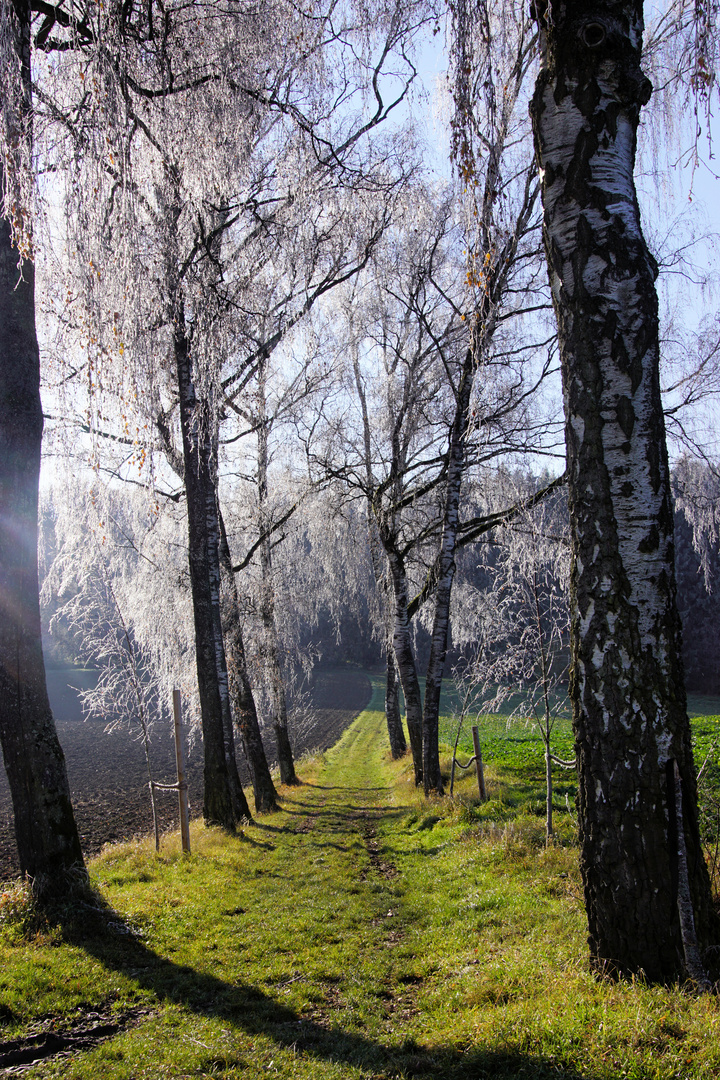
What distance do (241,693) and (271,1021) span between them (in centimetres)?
768

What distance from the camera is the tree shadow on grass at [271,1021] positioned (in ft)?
8.45

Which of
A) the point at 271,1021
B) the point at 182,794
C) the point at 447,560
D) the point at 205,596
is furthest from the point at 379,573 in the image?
the point at 271,1021

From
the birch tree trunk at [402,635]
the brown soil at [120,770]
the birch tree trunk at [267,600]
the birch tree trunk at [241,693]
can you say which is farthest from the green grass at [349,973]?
the birch tree trunk at [267,600]

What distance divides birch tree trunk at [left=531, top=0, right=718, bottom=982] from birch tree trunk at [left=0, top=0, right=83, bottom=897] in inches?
149

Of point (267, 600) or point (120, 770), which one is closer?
point (267, 600)

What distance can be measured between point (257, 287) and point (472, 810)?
22.8 feet

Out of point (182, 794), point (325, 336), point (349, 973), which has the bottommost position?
point (349, 973)

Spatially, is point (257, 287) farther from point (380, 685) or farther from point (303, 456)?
point (380, 685)

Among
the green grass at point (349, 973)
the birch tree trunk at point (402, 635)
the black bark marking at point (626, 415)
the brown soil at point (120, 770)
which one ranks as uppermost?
the black bark marking at point (626, 415)

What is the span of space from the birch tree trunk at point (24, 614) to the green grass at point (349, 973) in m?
0.38

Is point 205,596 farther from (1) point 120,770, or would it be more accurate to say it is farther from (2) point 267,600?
(1) point 120,770

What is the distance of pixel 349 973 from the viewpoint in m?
3.97

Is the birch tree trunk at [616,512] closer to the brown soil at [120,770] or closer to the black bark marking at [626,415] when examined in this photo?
the black bark marking at [626,415]

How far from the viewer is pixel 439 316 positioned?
35.9 feet
